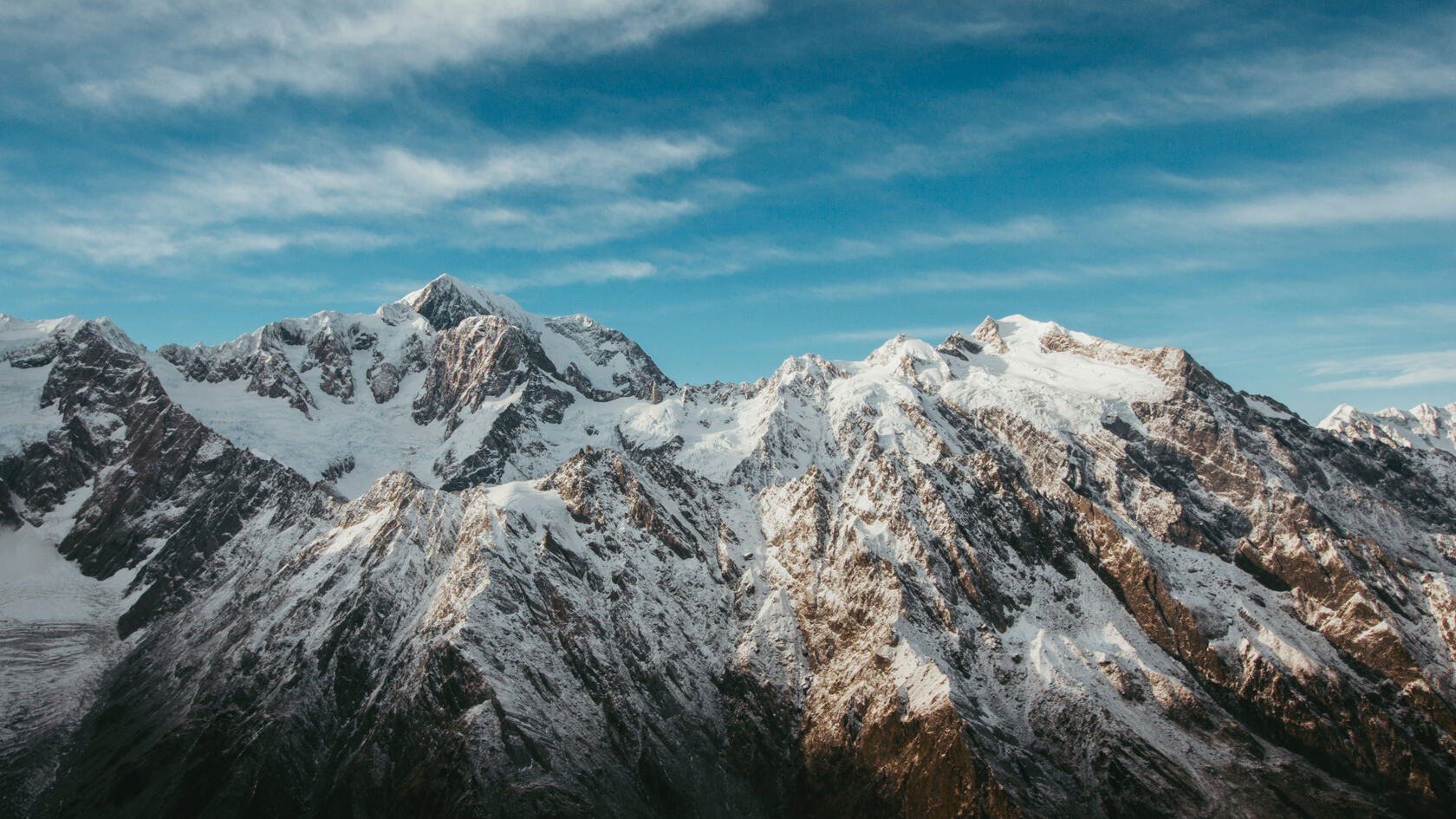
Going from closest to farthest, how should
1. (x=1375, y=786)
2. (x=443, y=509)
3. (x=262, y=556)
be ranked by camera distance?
(x=1375, y=786), (x=443, y=509), (x=262, y=556)

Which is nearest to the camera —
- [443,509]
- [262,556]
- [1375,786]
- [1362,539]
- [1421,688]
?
[1375,786]

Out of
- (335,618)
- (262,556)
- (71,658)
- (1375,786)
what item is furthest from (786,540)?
(71,658)

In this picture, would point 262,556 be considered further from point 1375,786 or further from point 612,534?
point 1375,786

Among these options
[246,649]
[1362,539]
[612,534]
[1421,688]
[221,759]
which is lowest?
[221,759]

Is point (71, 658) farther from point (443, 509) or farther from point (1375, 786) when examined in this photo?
point (1375, 786)

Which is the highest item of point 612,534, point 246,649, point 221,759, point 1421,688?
point 612,534

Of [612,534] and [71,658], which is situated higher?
A: [612,534]

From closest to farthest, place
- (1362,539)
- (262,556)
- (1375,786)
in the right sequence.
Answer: (1375,786), (1362,539), (262,556)

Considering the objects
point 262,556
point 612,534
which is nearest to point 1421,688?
point 612,534

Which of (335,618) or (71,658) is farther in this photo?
(71,658)
